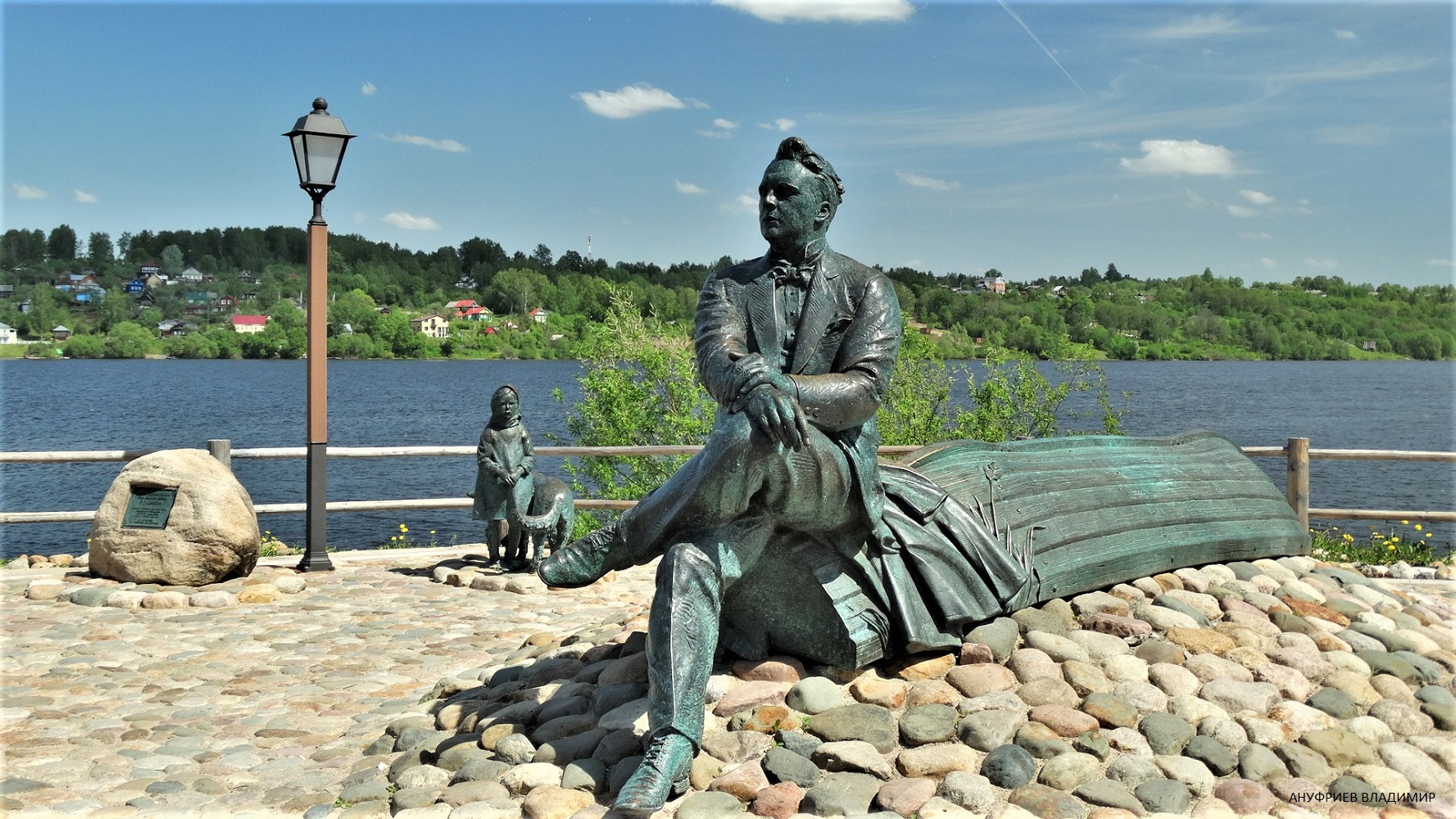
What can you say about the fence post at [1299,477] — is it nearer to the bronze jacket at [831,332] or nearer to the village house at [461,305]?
the bronze jacket at [831,332]

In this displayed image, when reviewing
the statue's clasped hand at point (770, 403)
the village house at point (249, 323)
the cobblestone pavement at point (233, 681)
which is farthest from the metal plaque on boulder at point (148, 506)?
the village house at point (249, 323)

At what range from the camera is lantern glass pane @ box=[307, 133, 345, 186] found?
8969 mm

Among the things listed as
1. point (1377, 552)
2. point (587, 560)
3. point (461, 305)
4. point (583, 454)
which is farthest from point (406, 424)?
point (587, 560)

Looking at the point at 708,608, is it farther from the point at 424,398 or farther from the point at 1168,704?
the point at 424,398

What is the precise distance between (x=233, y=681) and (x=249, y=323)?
64.1 meters

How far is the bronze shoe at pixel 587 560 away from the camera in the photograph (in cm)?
416

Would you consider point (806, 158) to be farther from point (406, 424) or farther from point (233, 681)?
point (406, 424)

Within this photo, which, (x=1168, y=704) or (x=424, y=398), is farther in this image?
(x=424, y=398)

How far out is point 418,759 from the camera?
411 centimetres

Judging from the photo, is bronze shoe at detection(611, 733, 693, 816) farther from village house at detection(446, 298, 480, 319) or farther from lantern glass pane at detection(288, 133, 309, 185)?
village house at detection(446, 298, 480, 319)

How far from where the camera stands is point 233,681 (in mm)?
5512

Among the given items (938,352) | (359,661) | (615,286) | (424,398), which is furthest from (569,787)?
(424,398)

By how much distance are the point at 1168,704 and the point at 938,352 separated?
47.4ft

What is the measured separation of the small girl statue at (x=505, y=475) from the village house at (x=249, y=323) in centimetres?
5980
